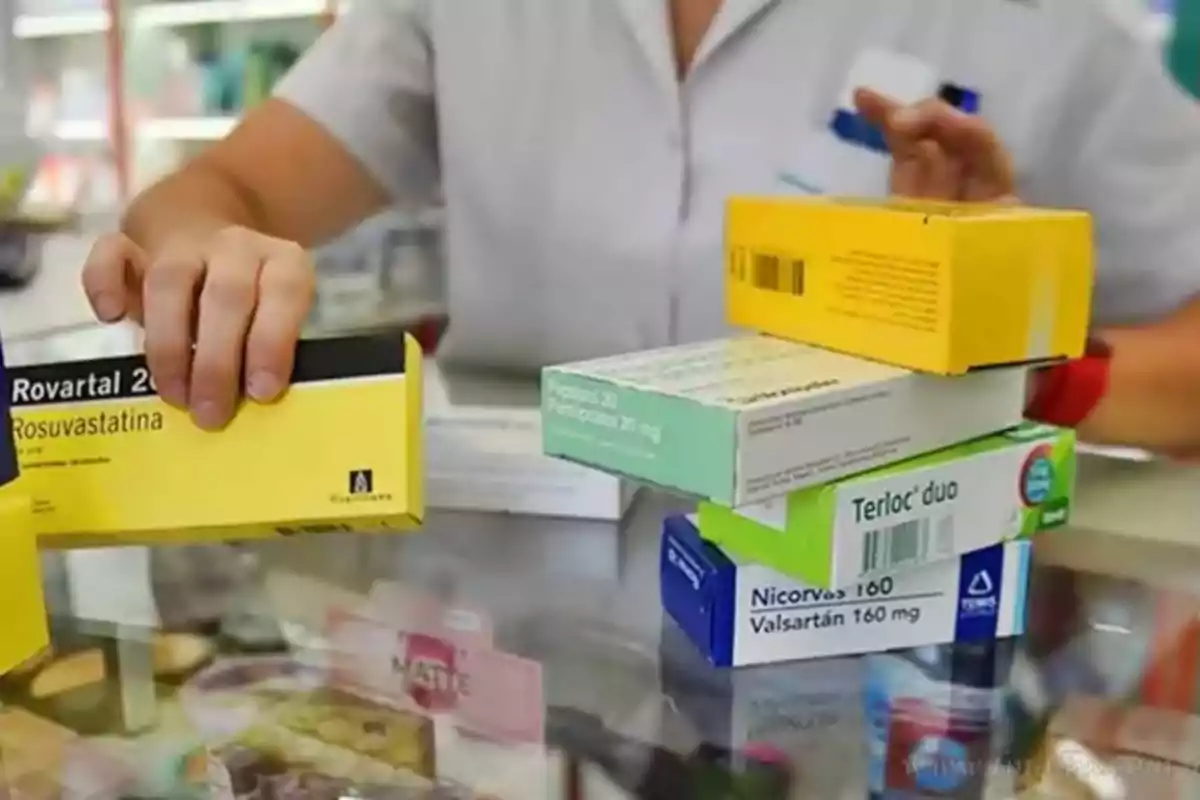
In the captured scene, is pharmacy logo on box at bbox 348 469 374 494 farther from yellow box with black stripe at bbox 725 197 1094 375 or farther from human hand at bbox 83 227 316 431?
yellow box with black stripe at bbox 725 197 1094 375

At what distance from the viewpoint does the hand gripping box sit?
0.40 meters

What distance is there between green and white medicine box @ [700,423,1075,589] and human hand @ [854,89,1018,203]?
25cm

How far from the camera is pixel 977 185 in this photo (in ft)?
2.35

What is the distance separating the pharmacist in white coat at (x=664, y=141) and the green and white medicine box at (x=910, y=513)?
31cm

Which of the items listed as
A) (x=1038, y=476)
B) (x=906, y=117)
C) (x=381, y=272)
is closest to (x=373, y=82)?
(x=906, y=117)

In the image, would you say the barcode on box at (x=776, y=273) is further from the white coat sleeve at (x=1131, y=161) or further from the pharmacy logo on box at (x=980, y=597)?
the white coat sleeve at (x=1131, y=161)

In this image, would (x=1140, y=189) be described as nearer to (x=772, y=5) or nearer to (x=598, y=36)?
(x=772, y=5)

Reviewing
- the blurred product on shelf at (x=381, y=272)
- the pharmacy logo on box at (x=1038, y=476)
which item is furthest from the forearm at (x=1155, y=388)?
the blurred product on shelf at (x=381, y=272)

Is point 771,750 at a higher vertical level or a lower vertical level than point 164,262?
lower

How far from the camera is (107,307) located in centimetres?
57

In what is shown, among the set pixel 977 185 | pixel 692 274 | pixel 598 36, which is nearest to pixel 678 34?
pixel 598 36

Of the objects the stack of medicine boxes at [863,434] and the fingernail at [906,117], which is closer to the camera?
the stack of medicine boxes at [863,434]

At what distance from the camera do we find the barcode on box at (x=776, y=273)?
0.50 meters

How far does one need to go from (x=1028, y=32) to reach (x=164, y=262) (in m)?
0.57
